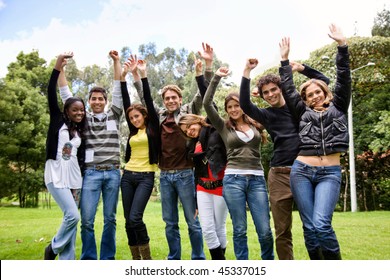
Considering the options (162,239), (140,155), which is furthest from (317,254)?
(162,239)

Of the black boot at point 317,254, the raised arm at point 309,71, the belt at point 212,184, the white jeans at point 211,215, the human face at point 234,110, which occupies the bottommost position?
the black boot at point 317,254

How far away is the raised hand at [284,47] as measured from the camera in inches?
123

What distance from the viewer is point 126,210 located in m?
3.64

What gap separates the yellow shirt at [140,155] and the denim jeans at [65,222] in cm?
56

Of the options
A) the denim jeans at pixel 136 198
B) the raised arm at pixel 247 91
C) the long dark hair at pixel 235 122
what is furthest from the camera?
the denim jeans at pixel 136 198

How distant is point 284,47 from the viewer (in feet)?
10.3

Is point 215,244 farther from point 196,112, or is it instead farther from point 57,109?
point 57,109

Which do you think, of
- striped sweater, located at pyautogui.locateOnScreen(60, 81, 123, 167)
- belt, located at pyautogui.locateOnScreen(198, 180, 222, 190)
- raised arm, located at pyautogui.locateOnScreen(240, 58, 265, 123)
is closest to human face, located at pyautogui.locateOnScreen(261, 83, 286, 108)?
raised arm, located at pyautogui.locateOnScreen(240, 58, 265, 123)

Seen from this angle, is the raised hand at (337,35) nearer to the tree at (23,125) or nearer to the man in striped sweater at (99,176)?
the man in striped sweater at (99,176)

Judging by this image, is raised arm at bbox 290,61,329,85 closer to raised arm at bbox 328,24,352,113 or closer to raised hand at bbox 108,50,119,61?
raised arm at bbox 328,24,352,113

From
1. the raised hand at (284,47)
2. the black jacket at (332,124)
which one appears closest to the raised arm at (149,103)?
the raised hand at (284,47)

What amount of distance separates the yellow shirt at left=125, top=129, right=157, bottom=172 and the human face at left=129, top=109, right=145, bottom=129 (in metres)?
0.08

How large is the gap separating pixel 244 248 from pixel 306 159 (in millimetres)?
930
